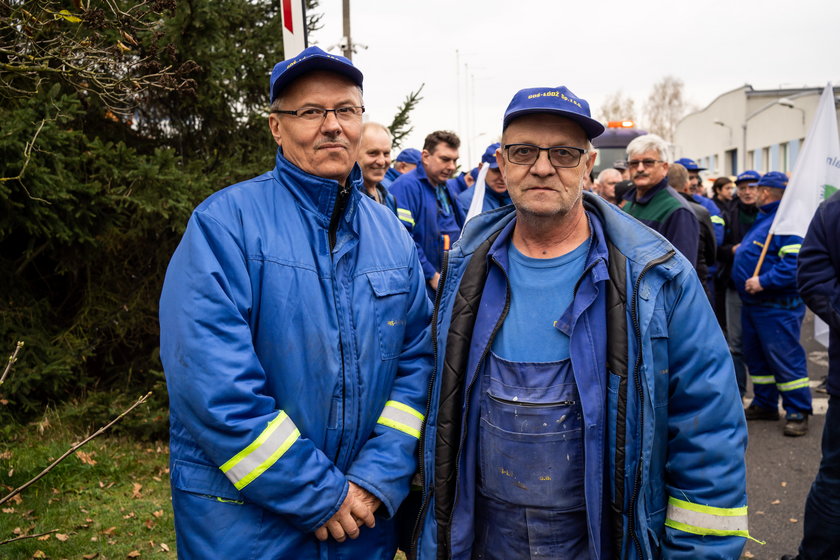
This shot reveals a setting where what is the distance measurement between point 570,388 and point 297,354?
34.1 inches

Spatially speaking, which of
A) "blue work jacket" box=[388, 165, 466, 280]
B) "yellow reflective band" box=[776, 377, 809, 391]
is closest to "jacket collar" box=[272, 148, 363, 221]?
"blue work jacket" box=[388, 165, 466, 280]

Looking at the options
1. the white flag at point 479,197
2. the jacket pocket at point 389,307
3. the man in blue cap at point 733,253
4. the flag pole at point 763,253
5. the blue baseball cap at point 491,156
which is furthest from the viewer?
the man in blue cap at point 733,253

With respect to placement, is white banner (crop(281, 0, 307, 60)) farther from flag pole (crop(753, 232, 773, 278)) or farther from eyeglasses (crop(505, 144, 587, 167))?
flag pole (crop(753, 232, 773, 278))

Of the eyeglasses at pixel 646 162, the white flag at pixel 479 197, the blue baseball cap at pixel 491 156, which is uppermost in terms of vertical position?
the blue baseball cap at pixel 491 156

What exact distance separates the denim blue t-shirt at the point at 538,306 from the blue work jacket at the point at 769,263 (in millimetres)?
5033

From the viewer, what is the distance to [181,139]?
583 cm

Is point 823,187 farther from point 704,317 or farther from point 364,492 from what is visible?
point 364,492

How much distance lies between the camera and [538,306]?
2307 mm

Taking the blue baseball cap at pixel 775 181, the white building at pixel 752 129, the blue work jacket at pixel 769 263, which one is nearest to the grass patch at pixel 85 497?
the blue work jacket at pixel 769 263

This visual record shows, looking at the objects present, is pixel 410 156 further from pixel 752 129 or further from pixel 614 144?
pixel 752 129

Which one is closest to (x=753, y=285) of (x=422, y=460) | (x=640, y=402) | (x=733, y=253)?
(x=733, y=253)

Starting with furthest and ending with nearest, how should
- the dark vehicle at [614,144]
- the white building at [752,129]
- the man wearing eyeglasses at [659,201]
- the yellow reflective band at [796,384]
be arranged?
the white building at [752,129]
the dark vehicle at [614,144]
the yellow reflective band at [796,384]
the man wearing eyeglasses at [659,201]

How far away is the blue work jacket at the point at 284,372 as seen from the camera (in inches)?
78.2

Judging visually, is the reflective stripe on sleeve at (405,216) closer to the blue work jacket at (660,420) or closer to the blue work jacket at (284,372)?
the blue work jacket at (284,372)
